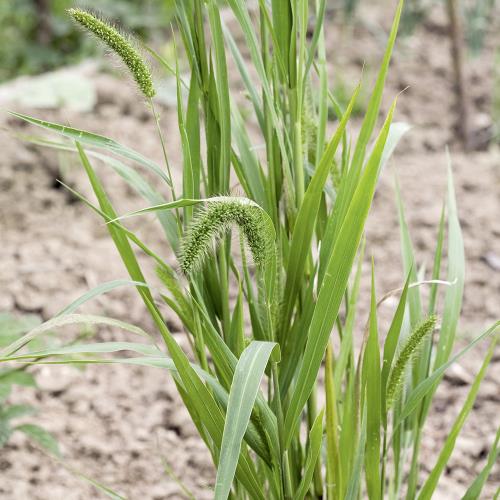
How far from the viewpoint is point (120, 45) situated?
97cm

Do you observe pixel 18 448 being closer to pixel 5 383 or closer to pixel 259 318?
pixel 5 383

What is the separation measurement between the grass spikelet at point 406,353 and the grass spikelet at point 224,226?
263 mm

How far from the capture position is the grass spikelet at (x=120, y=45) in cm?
95

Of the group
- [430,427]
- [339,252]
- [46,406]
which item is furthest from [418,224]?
[339,252]

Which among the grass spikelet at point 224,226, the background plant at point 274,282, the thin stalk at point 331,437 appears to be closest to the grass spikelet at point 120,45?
the background plant at point 274,282

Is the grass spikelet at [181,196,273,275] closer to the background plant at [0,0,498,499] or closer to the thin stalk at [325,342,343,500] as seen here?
the background plant at [0,0,498,499]

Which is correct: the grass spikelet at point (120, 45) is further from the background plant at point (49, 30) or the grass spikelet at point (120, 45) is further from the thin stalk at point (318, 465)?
the background plant at point (49, 30)

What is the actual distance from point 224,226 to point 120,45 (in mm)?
254

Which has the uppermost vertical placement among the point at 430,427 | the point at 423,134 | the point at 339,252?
the point at 423,134

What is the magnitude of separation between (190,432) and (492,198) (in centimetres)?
158

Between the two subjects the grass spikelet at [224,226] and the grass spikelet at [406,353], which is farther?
the grass spikelet at [406,353]

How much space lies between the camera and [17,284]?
2418 millimetres

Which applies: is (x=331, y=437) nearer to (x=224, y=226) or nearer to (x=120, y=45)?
(x=224, y=226)

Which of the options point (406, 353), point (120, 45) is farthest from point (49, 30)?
point (406, 353)
